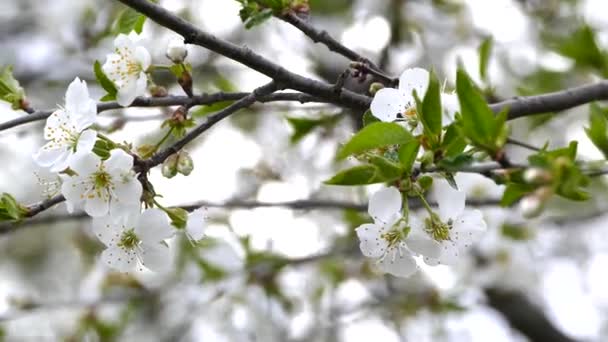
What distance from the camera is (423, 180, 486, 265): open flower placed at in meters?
→ 0.95

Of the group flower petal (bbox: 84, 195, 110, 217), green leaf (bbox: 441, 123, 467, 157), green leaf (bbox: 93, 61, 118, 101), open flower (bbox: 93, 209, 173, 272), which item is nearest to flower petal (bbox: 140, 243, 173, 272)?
open flower (bbox: 93, 209, 173, 272)

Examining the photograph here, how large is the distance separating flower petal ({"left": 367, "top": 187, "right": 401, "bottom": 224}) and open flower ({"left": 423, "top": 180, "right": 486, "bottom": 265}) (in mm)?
70

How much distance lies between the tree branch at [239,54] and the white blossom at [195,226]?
0.22 meters

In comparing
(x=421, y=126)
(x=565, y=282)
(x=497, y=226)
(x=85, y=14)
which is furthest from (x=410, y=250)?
(x=565, y=282)

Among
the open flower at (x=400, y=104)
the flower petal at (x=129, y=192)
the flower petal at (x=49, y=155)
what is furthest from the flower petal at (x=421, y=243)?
the flower petal at (x=49, y=155)

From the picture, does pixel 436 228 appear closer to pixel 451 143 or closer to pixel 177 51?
pixel 451 143

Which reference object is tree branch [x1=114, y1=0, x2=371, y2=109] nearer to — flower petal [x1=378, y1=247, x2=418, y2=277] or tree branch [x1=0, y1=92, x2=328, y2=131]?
tree branch [x1=0, y1=92, x2=328, y2=131]

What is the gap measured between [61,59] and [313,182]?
91cm

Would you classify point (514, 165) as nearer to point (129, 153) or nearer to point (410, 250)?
point (410, 250)

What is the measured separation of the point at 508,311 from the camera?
2811 mm

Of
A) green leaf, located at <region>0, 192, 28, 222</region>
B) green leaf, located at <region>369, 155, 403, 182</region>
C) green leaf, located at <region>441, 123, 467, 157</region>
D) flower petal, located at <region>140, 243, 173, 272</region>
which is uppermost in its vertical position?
green leaf, located at <region>441, 123, 467, 157</region>

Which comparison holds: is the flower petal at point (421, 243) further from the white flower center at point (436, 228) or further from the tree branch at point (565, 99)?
the tree branch at point (565, 99)

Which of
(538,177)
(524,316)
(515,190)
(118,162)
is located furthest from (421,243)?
(524,316)

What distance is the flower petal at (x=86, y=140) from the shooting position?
89 cm
